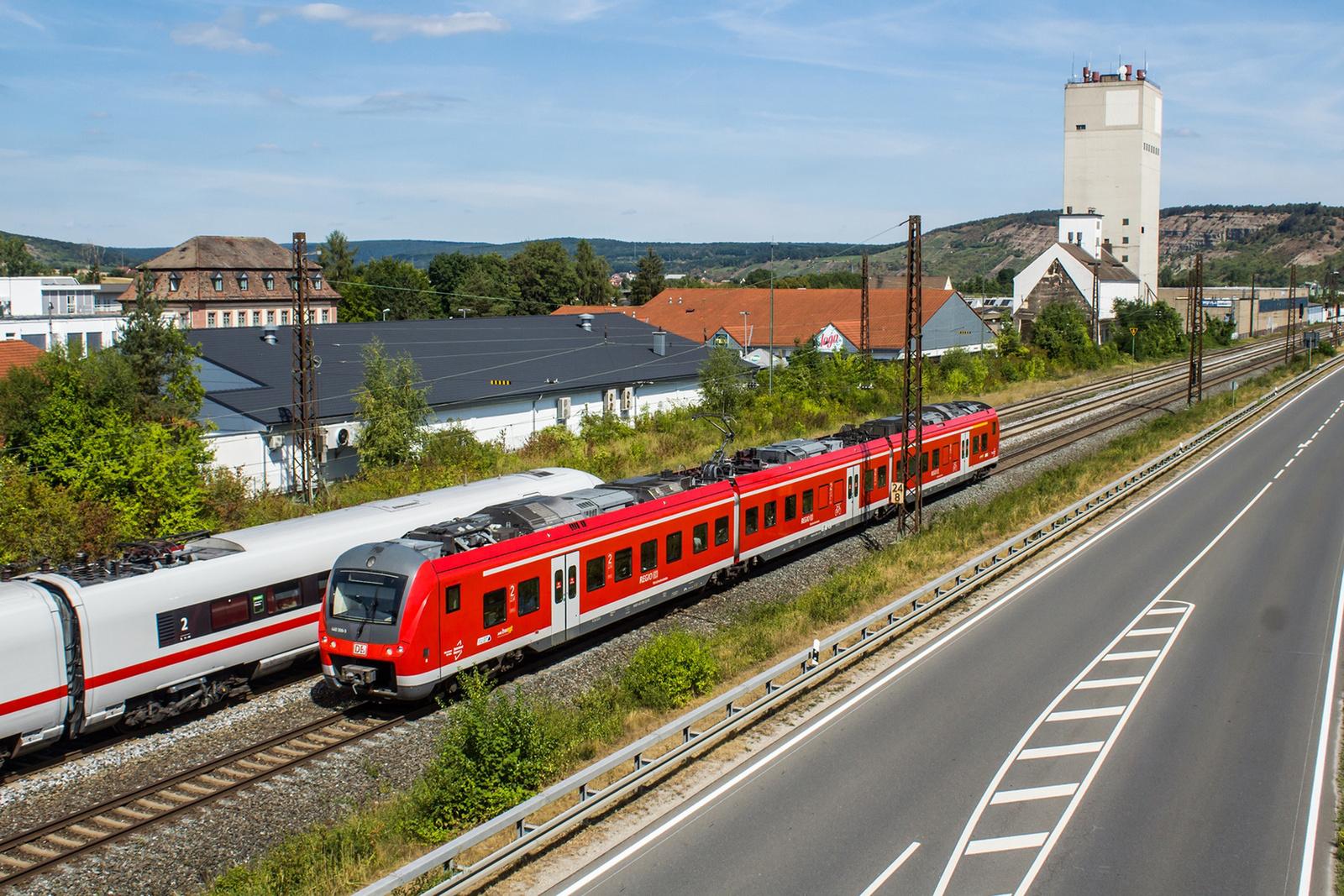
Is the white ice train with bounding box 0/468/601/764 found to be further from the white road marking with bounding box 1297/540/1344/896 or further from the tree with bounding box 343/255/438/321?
the tree with bounding box 343/255/438/321

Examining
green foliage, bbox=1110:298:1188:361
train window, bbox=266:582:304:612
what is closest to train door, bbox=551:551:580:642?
train window, bbox=266:582:304:612

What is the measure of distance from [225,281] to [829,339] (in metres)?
51.5

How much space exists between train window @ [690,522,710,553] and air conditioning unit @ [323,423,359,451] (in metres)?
18.5

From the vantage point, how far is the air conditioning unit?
3650cm

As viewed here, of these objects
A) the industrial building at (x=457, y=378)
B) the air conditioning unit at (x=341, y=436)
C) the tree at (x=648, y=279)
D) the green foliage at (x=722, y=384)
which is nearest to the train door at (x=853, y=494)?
the industrial building at (x=457, y=378)

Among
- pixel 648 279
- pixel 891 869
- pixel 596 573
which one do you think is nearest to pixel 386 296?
pixel 648 279

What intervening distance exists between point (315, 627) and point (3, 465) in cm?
1172

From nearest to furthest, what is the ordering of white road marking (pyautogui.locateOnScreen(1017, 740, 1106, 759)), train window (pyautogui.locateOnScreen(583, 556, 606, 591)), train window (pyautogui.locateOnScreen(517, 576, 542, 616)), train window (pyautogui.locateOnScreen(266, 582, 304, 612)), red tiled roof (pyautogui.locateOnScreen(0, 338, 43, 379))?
white road marking (pyautogui.locateOnScreen(1017, 740, 1106, 759))
train window (pyautogui.locateOnScreen(517, 576, 542, 616))
train window (pyautogui.locateOnScreen(266, 582, 304, 612))
train window (pyautogui.locateOnScreen(583, 556, 606, 591))
red tiled roof (pyautogui.locateOnScreen(0, 338, 43, 379))

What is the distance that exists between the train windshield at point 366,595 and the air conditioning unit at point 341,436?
20.8 meters

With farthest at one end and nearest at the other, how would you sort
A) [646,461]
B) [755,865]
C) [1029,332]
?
[1029,332] < [646,461] < [755,865]

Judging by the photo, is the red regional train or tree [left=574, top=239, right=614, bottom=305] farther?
tree [left=574, top=239, right=614, bottom=305]

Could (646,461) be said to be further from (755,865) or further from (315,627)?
(755,865)

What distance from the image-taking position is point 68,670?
14.8 meters

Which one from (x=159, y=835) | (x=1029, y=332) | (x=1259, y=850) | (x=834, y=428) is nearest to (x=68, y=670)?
(x=159, y=835)
